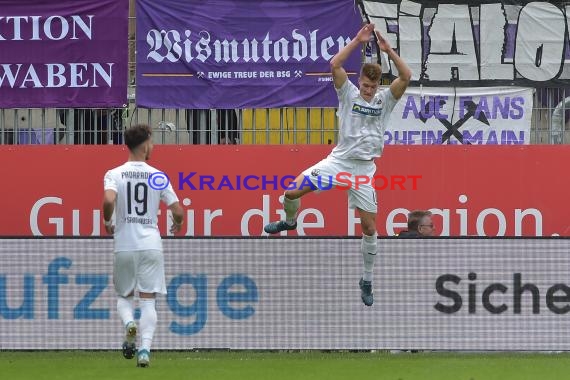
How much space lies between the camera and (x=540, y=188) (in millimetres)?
15367

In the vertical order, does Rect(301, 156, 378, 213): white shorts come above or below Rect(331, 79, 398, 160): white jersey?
below

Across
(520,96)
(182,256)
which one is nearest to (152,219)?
(182,256)

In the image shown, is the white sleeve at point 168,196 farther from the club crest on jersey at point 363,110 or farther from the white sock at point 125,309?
the club crest on jersey at point 363,110

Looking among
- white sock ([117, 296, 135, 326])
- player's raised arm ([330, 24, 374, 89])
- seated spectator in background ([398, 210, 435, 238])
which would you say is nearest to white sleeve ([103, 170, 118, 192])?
white sock ([117, 296, 135, 326])

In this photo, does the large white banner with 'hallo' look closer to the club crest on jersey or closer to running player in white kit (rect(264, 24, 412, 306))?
running player in white kit (rect(264, 24, 412, 306))

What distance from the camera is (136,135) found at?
10023 mm

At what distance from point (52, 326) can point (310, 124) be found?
490cm

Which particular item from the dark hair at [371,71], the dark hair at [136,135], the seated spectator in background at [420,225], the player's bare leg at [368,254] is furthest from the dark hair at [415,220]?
the dark hair at [136,135]

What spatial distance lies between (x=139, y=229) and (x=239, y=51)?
5.56m

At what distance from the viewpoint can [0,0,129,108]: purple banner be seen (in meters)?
15.4

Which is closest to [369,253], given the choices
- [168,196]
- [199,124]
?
[168,196]

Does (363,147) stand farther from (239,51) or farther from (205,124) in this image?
(205,124)

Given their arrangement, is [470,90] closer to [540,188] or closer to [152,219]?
[540,188]

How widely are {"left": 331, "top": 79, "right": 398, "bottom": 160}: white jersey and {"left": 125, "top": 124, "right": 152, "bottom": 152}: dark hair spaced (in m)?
2.10
